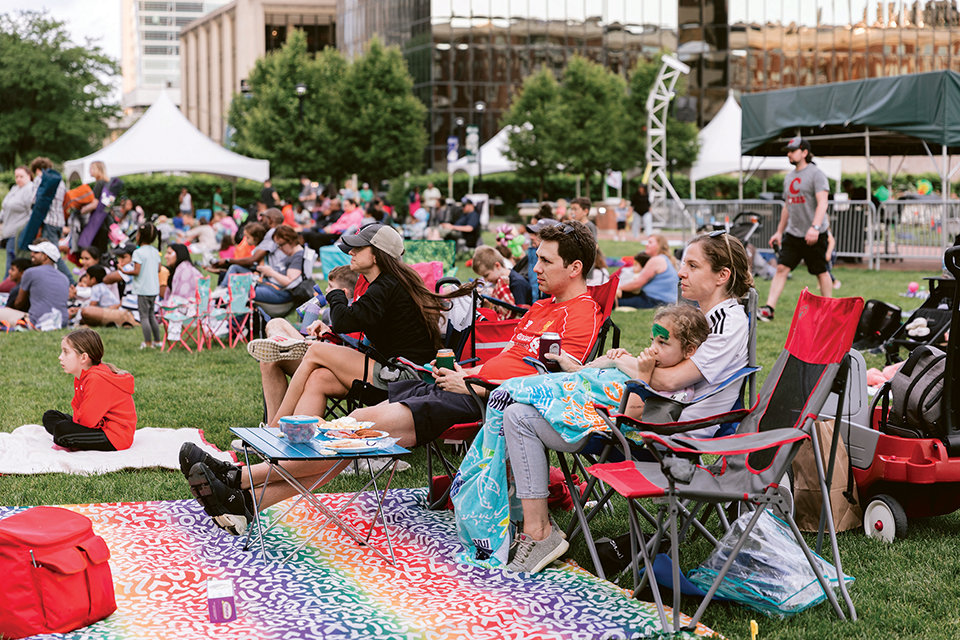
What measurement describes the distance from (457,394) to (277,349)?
1.45 m

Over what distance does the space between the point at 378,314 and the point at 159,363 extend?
4775 mm

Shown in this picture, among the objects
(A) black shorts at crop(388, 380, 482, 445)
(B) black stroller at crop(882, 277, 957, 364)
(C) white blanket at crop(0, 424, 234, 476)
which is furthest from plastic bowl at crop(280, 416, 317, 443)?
(B) black stroller at crop(882, 277, 957, 364)

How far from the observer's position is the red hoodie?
18.8 ft

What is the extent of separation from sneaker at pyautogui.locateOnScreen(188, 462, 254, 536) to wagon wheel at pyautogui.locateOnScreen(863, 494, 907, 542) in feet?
9.16

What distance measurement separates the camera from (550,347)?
4277mm

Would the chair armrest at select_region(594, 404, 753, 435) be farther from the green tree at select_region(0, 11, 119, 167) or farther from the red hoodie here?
the green tree at select_region(0, 11, 119, 167)

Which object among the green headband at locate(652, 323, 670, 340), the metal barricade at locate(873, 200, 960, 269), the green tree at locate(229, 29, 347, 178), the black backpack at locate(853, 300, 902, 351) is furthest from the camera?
the green tree at locate(229, 29, 347, 178)

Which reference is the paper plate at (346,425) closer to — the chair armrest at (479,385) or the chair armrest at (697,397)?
the chair armrest at (479,385)

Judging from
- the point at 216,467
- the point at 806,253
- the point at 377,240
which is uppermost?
the point at 377,240

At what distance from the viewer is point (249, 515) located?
4.40 meters

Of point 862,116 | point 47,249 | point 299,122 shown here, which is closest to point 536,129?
point 299,122

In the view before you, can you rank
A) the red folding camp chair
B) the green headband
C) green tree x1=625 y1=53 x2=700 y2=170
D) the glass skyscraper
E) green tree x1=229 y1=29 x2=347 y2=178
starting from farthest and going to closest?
1. the glass skyscraper
2. green tree x1=625 y1=53 x2=700 y2=170
3. green tree x1=229 y1=29 x2=347 y2=178
4. the red folding camp chair
5. the green headband

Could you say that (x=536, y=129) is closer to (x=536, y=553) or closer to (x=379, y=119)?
Result: (x=379, y=119)

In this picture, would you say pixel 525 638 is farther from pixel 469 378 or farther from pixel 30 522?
pixel 30 522
